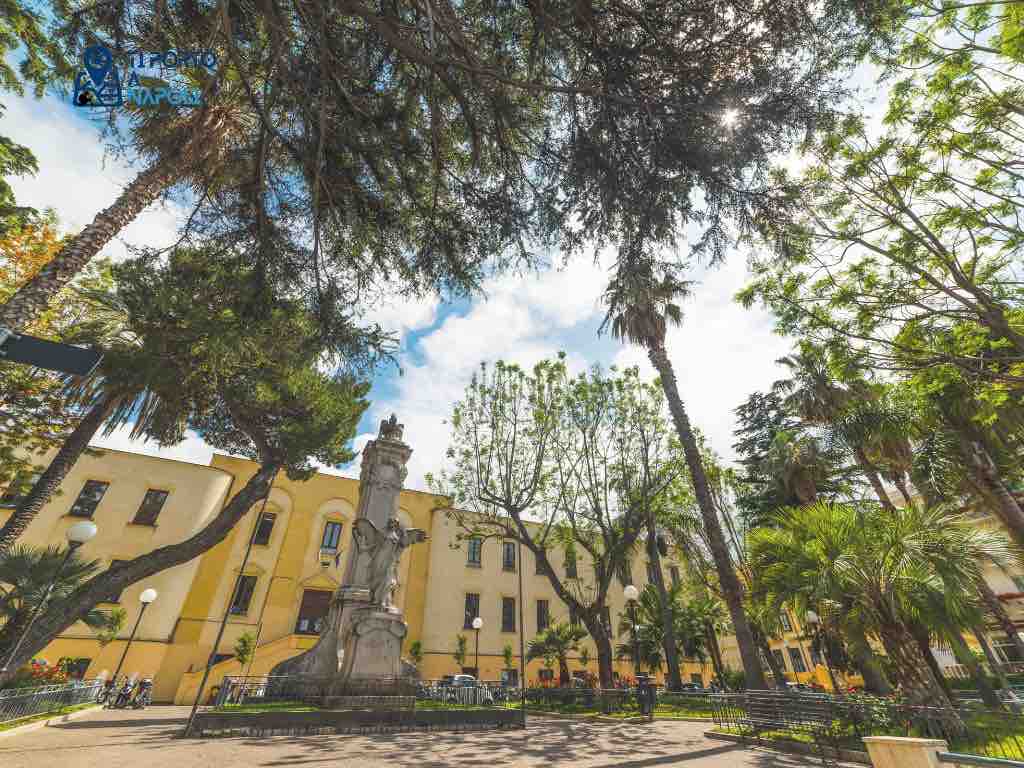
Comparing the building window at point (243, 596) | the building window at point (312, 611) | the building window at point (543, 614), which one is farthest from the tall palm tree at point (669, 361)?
the building window at point (243, 596)

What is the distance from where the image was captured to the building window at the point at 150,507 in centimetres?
2053

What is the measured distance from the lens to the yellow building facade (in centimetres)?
1869

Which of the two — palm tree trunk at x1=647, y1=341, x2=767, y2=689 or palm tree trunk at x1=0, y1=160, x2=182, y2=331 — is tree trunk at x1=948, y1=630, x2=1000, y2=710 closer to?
palm tree trunk at x1=647, y1=341, x2=767, y2=689

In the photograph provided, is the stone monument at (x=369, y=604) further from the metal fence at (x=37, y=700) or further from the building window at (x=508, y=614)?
the building window at (x=508, y=614)

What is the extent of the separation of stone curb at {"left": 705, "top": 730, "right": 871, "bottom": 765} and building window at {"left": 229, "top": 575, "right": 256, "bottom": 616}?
2093 cm

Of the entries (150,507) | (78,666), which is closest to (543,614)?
(78,666)

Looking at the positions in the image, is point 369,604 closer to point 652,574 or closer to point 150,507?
point 150,507

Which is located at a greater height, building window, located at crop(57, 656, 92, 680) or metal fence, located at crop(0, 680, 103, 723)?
building window, located at crop(57, 656, 92, 680)

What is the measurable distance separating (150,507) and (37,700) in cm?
1445

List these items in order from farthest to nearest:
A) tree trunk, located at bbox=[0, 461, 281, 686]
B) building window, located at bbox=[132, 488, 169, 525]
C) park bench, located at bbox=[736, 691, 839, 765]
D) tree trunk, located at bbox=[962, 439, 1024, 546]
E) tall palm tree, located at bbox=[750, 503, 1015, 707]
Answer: building window, located at bbox=[132, 488, 169, 525]
tree trunk, located at bbox=[962, 439, 1024, 546]
tree trunk, located at bbox=[0, 461, 281, 686]
park bench, located at bbox=[736, 691, 839, 765]
tall palm tree, located at bbox=[750, 503, 1015, 707]

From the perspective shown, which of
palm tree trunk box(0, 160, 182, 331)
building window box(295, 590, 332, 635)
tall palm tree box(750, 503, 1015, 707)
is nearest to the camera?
palm tree trunk box(0, 160, 182, 331)

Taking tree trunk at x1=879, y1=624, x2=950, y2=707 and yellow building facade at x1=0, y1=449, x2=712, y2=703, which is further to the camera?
yellow building facade at x1=0, y1=449, x2=712, y2=703

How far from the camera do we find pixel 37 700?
8.80m

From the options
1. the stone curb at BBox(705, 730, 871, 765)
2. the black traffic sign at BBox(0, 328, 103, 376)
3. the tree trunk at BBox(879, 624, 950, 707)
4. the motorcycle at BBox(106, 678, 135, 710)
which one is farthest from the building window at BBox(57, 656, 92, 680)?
the tree trunk at BBox(879, 624, 950, 707)
